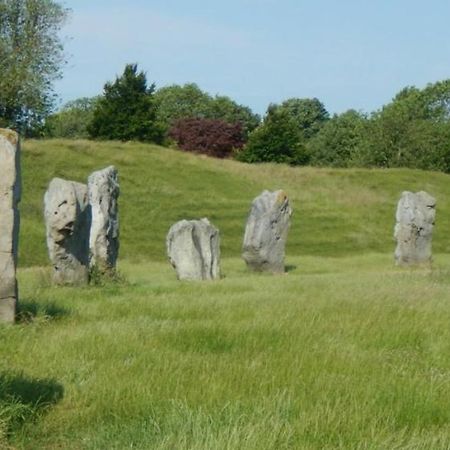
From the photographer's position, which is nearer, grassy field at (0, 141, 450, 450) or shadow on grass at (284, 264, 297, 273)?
grassy field at (0, 141, 450, 450)

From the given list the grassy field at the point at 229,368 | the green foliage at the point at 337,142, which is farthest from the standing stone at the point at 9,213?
the green foliage at the point at 337,142

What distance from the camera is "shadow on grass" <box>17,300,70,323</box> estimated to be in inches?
380

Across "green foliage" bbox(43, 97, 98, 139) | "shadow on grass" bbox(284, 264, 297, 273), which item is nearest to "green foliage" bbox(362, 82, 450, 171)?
"green foliage" bbox(43, 97, 98, 139)

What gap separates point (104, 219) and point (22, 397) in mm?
14357

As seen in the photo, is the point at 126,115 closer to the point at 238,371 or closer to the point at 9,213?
the point at 9,213

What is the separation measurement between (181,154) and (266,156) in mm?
25163

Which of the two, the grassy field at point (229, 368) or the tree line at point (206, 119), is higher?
the tree line at point (206, 119)

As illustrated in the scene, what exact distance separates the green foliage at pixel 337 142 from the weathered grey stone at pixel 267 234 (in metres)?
64.2

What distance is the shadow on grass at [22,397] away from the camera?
5.11 m

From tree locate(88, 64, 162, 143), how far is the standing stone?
185 feet

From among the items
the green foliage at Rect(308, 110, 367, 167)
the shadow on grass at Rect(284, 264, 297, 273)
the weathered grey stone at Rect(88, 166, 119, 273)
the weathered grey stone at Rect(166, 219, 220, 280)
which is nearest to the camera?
the weathered grey stone at Rect(88, 166, 119, 273)

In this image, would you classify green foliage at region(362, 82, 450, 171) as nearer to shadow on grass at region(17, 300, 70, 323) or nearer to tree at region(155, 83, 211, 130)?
tree at region(155, 83, 211, 130)

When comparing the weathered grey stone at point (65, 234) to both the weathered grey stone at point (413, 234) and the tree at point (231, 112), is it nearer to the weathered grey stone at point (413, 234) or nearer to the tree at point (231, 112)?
the weathered grey stone at point (413, 234)

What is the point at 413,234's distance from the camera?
27.0 m
